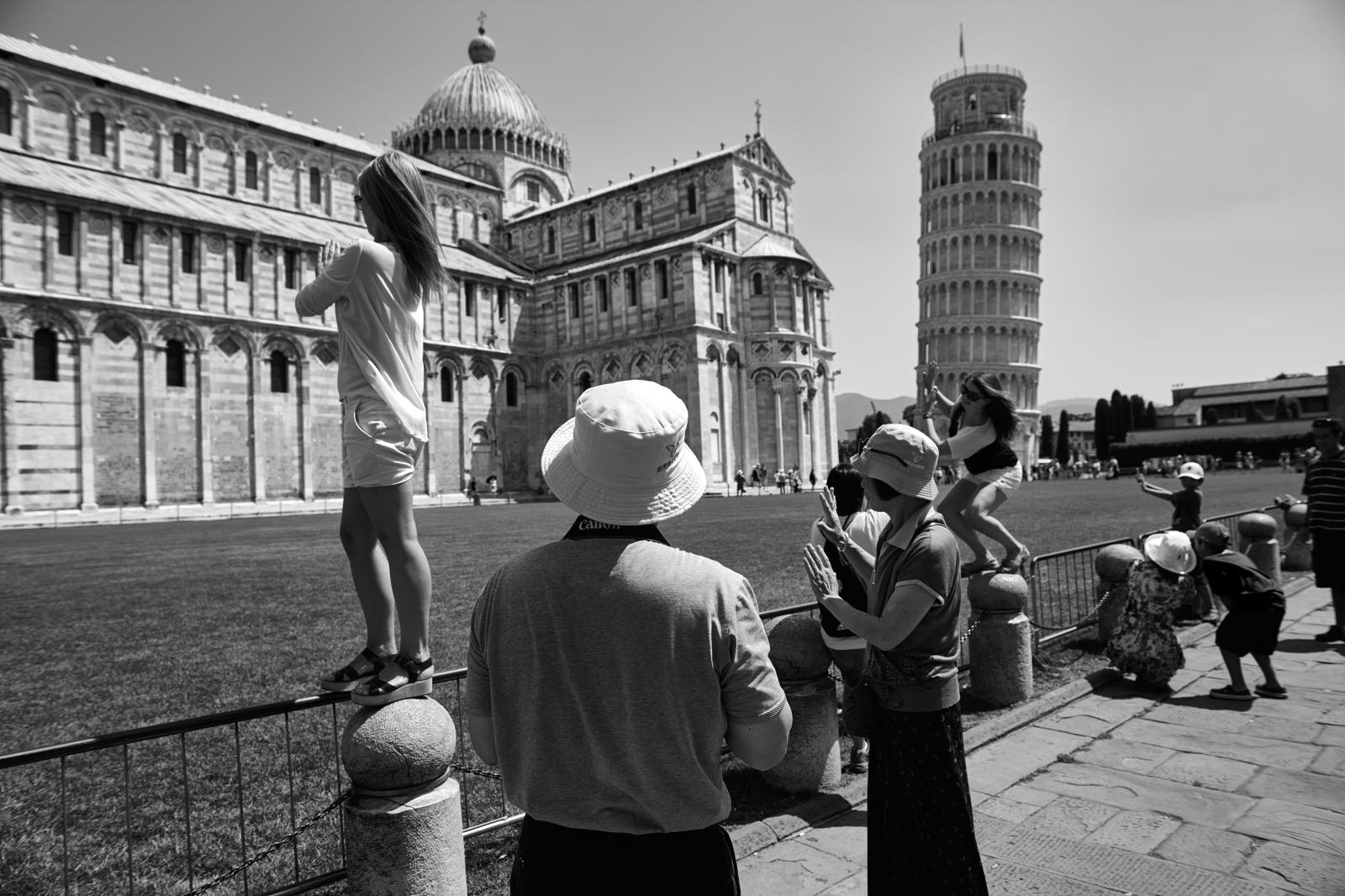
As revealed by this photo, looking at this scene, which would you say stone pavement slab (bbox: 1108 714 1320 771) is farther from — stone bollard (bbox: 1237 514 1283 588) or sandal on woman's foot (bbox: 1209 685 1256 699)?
stone bollard (bbox: 1237 514 1283 588)

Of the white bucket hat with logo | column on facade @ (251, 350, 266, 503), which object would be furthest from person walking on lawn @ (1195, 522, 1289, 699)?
column on facade @ (251, 350, 266, 503)

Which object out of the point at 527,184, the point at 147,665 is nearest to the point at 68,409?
the point at 147,665

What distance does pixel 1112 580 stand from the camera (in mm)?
8000

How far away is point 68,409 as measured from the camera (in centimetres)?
3030

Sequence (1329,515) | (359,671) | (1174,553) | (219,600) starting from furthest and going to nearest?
(219,600)
(1329,515)
(1174,553)
(359,671)

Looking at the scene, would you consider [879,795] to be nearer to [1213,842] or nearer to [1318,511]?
[1213,842]

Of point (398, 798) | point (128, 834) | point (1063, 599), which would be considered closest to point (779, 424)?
point (1063, 599)

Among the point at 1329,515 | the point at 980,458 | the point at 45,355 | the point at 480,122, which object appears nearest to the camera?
the point at 980,458

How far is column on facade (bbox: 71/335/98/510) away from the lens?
30.5 metres

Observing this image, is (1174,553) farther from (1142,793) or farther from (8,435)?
(8,435)

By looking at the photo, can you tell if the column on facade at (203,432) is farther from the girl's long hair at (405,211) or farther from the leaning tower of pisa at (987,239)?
the leaning tower of pisa at (987,239)

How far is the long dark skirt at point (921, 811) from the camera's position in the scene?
309 centimetres

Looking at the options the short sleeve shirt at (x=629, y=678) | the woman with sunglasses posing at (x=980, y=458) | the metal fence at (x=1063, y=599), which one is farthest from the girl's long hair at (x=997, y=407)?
the short sleeve shirt at (x=629, y=678)

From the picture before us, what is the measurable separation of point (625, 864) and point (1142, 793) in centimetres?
409
